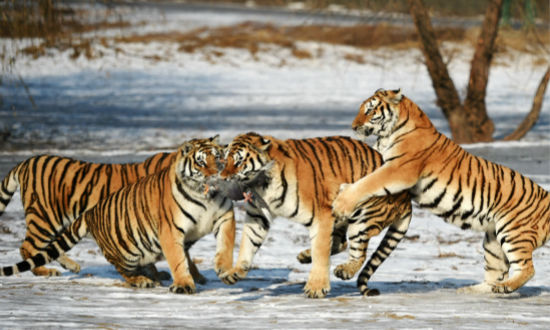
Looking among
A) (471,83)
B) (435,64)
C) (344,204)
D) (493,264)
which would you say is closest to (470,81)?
(471,83)

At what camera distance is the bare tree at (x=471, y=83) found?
13.8 metres

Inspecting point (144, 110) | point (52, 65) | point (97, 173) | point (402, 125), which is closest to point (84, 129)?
point (144, 110)

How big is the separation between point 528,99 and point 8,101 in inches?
450

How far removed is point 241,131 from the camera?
1595 centimetres

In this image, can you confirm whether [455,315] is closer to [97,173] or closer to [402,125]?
[402,125]

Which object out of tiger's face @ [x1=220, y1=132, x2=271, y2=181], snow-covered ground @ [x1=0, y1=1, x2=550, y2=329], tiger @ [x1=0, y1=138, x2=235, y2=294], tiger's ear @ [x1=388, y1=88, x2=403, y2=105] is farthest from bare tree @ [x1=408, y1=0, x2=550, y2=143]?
tiger's face @ [x1=220, y1=132, x2=271, y2=181]

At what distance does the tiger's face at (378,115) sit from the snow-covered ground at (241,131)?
1.09 meters

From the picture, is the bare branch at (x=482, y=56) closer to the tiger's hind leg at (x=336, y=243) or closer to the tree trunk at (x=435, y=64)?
the tree trunk at (x=435, y=64)

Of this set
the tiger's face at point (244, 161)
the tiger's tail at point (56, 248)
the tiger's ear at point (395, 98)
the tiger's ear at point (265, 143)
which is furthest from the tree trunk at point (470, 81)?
the tiger's face at point (244, 161)

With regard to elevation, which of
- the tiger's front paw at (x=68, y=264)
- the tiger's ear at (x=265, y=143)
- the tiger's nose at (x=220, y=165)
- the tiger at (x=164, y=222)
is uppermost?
the tiger's ear at (x=265, y=143)

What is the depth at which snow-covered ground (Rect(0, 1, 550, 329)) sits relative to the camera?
203 inches

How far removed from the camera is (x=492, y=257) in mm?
6027

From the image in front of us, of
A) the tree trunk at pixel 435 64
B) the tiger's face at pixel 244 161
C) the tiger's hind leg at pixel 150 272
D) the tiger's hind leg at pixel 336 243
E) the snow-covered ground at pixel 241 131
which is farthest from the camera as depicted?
the tree trunk at pixel 435 64

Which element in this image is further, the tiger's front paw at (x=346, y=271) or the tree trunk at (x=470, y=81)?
the tree trunk at (x=470, y=81)
